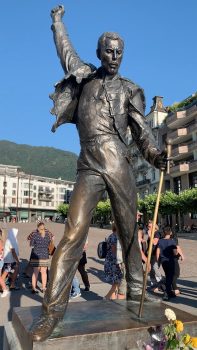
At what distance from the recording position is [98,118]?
147 inches

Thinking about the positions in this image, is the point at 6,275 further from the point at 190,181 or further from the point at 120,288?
the point at 190,181

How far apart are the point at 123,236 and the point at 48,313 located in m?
1.09

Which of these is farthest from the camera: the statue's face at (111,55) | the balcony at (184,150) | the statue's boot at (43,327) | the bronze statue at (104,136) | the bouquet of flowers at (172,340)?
the balcony at (184,150)

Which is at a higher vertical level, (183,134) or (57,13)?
(183,134)

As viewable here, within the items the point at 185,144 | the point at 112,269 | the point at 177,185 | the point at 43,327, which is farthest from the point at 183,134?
the point at 43,327

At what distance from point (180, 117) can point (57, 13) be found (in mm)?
42828

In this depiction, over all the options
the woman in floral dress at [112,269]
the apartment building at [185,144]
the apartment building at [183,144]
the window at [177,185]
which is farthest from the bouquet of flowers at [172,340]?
the window at [177,185]

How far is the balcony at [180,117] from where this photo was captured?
43.8 meters

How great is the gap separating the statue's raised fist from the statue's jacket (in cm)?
12

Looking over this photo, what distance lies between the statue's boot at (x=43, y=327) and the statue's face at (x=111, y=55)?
242 centimetres

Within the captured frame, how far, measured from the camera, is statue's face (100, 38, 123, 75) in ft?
12.3

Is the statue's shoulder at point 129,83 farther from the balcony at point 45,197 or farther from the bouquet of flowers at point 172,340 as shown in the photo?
the balcony at point 45,197

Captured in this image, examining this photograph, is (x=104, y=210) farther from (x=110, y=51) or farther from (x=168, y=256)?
(x=110, y=51)

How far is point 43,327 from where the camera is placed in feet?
9.53
